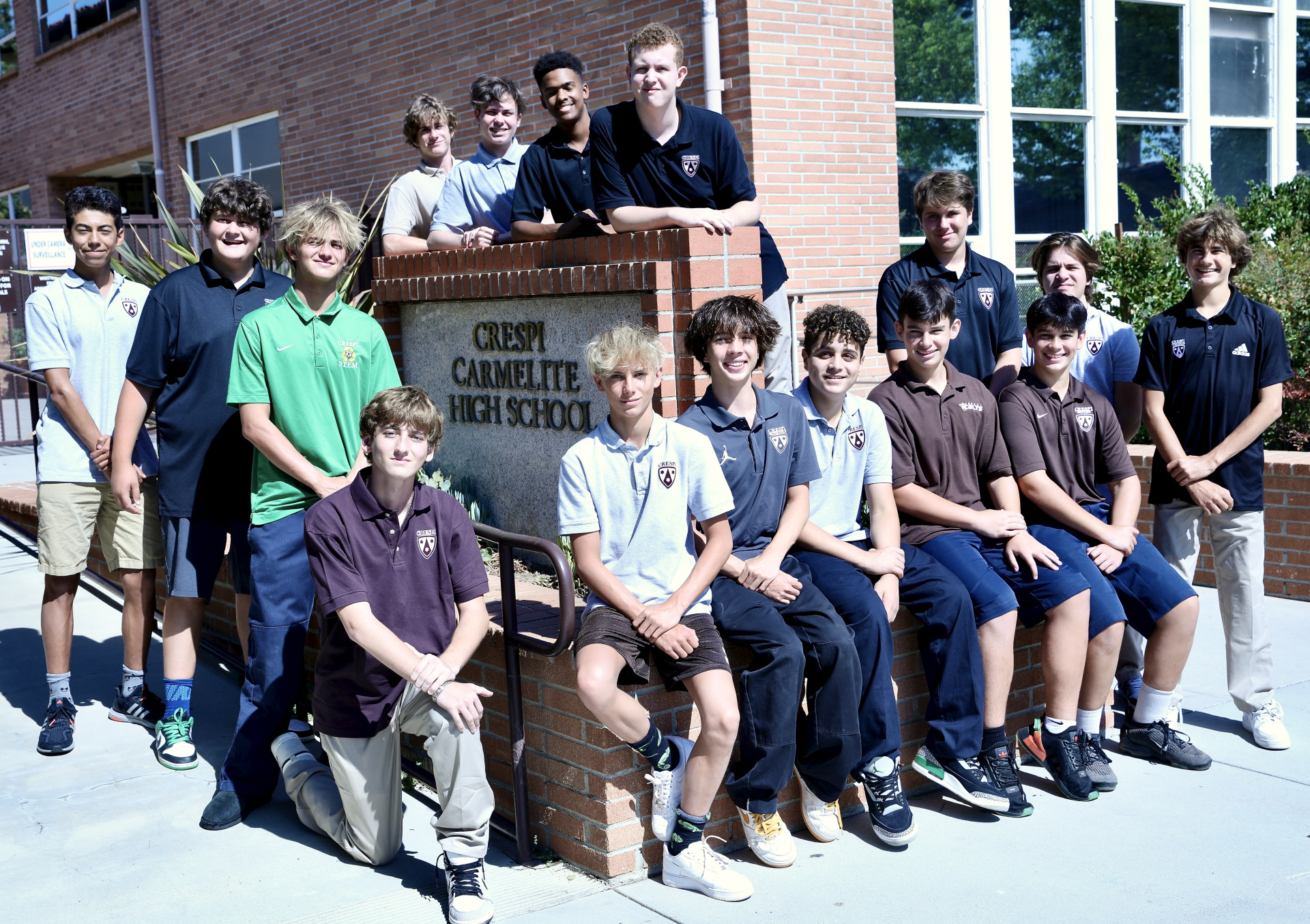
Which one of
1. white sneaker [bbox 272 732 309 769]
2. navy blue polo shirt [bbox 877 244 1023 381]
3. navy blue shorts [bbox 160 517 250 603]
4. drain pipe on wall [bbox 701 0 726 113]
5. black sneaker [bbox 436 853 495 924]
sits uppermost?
drain pipe on wall [bbox 701 0 726 113]

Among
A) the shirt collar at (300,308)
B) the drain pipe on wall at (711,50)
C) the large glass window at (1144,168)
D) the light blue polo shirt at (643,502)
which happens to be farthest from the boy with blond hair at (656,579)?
the large glass window at (1144,168)

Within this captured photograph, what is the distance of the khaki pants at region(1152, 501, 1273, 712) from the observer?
465 cm

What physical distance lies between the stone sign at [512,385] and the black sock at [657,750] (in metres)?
1.62

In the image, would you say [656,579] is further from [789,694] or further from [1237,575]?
[1237,575]

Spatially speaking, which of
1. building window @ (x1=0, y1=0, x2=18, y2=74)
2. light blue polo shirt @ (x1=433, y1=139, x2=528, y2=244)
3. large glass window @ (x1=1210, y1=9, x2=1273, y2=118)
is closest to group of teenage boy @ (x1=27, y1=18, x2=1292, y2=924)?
light blue polo shirt @ (x1=433, y1=139, x2=528, y2=244)

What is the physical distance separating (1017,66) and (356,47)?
6215 mm

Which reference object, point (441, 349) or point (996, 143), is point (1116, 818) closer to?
point (441, 349)

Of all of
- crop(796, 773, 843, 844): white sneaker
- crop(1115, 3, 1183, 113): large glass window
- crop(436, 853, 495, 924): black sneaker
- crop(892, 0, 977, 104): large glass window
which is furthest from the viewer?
crop(1115, 3, 1183, 113): large glass window

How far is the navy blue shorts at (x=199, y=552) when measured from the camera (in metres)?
4.40

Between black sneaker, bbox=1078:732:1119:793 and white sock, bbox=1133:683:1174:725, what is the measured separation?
0.30m

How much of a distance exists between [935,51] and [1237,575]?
232 inches

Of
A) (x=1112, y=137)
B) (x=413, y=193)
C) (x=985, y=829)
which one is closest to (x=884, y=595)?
(x=985, y=829)

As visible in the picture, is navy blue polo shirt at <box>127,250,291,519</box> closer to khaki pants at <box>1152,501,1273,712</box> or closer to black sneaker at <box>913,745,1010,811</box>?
black sneaker at <box>913,745,1010,811</box>

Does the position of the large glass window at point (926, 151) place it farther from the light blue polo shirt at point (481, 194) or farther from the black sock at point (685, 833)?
the black sock at point (685, 833)
